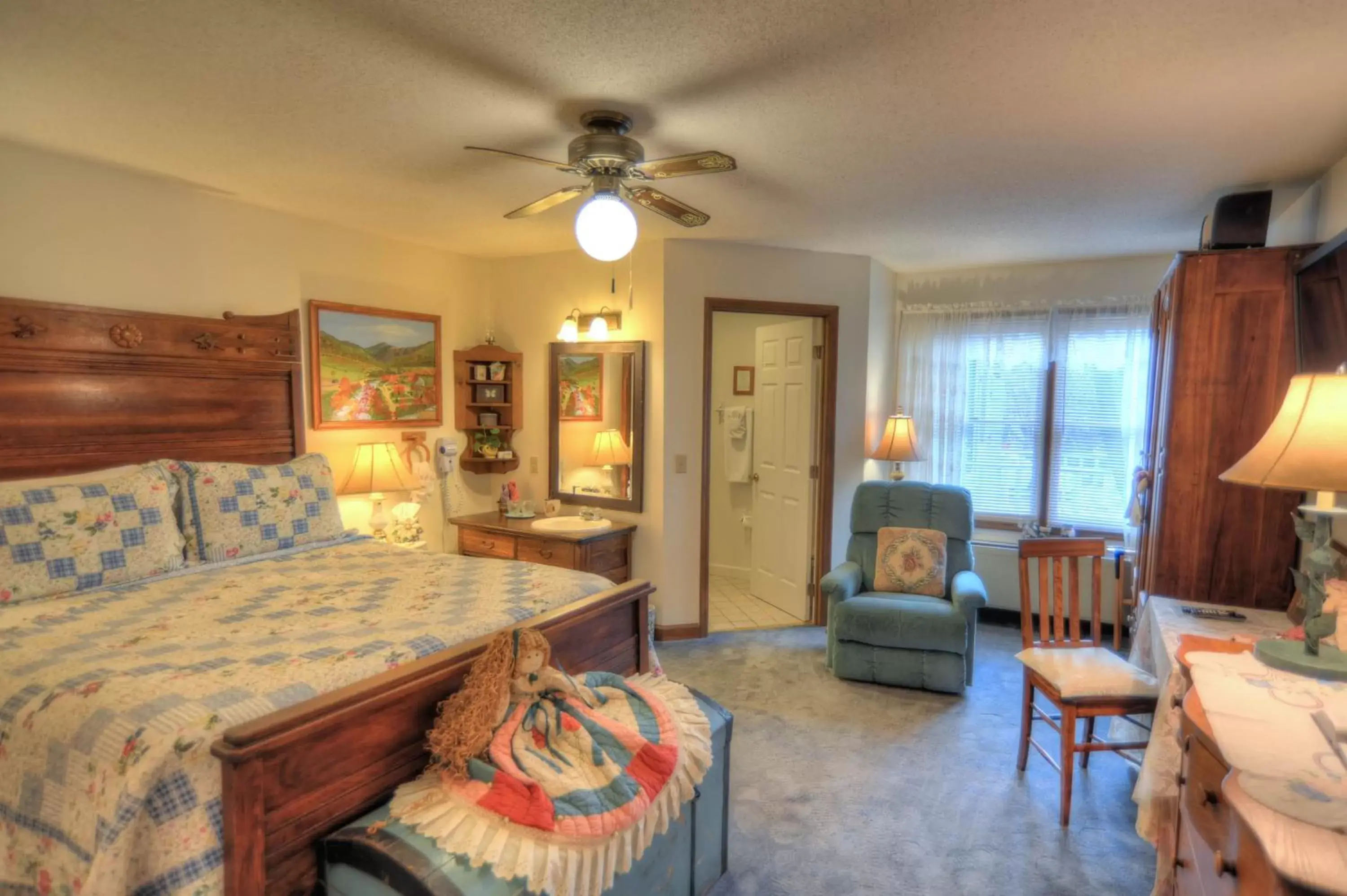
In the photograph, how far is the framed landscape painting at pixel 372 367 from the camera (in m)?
3.69

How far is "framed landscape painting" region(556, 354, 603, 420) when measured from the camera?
Answer: 428cm

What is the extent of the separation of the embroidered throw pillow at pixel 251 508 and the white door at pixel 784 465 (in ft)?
9.34

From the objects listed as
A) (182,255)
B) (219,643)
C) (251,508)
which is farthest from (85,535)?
(182,255)

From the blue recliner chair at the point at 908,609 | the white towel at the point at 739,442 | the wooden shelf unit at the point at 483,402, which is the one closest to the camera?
the blue recliner chair at the point at 908,609

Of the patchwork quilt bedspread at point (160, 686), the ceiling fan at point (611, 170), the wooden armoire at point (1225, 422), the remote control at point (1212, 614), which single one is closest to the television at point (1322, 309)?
the wooden armoire at point (1225, 422)

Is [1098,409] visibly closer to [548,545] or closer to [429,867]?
[548,545]

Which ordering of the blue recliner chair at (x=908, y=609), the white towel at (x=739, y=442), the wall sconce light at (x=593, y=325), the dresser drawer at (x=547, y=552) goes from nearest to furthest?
the blue recliner chair at (x=908, y=609) < the dresser drawer at (x=547, y=552) < the wall sconce light at (x=593, y=325) < the white towel at (x=739, y=442)

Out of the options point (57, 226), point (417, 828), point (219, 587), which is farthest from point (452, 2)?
point (57, 226)

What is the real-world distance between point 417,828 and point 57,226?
9.47 ft

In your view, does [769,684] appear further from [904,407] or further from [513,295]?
[513,295]

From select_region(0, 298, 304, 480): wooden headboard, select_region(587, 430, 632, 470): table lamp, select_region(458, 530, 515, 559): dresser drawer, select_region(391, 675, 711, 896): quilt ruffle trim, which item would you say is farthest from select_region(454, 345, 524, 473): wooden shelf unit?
select_region(391, 675, 711, 896): quilt ruffle trim

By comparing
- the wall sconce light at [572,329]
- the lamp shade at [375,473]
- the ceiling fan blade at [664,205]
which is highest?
the ceiling fan blade at [664,205]

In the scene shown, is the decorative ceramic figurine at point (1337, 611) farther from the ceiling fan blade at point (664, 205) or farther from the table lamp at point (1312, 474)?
the ceiling fan blade at point (664, 205)

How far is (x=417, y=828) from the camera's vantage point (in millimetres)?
1426
